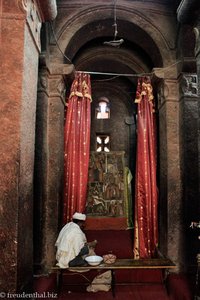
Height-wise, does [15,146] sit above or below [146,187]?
above

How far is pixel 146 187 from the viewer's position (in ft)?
19.4

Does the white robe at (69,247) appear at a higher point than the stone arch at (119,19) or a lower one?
lower

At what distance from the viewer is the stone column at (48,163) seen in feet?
16.9

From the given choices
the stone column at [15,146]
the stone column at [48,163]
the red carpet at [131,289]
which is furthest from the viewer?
the stone column at [48,163]

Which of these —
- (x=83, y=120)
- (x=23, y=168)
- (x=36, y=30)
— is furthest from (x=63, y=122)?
(x=23, y=168)

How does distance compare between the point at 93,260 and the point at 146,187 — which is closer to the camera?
the point at 93,260

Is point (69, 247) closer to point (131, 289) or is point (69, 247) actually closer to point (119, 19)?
point (131, 289)

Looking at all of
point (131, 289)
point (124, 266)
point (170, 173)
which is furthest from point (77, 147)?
point (131, 289)

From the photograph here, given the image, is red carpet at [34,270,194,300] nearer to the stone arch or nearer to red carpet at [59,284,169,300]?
red carpet at [59,284,169,300]

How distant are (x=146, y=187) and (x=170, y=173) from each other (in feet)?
2.22

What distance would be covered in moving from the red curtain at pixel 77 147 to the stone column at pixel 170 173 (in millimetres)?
1684

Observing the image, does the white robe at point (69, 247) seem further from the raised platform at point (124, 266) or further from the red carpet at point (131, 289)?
the red carpet at point (131, 289)

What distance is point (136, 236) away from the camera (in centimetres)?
598

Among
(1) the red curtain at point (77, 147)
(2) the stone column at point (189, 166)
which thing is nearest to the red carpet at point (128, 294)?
(2) the stone column at point (189, 166)
